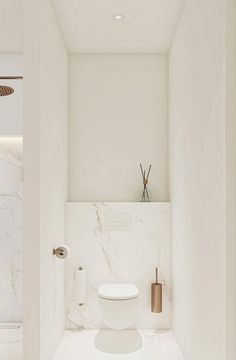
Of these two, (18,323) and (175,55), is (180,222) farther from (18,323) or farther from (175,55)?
(18,323)

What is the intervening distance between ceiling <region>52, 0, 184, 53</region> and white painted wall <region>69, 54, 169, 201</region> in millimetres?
158

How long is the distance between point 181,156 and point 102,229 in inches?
38.0

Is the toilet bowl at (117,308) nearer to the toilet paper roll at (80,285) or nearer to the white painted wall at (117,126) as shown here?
the toilet paper roll at (80,285)

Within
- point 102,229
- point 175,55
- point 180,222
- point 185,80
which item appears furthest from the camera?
point 102,229

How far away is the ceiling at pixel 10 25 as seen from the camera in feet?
8.17

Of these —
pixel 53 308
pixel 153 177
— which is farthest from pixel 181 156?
pixel 53 308

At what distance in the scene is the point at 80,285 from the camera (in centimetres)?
301

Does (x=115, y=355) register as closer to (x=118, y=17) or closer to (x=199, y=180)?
(x=199, y=180)

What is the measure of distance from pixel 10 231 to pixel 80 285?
805 mm

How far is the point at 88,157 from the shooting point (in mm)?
3252

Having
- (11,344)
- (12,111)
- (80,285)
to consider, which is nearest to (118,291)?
(80,285)

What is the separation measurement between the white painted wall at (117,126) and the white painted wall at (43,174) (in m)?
0.48

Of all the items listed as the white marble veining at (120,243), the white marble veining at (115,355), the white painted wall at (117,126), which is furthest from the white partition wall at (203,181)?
the white painted wall at (117,126)

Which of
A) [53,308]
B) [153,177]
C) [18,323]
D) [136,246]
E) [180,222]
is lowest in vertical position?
[18,323]
